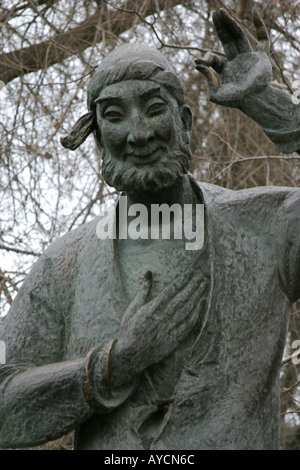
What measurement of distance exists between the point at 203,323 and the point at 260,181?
588 centimetres

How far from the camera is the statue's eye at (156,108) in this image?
4824 millimetres

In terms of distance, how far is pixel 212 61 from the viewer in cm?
477

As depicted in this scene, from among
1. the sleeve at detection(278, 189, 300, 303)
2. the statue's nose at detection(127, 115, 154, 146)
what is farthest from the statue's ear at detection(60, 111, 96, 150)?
the sleeve at detection(278, 189, 300, 303)

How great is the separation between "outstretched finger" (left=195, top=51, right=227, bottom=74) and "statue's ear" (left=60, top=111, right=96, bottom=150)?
0.51 meters

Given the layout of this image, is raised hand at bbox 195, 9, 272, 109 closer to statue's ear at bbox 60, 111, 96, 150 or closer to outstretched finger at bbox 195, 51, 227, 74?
outstretched finger at bbox 195, 51, 227, 74

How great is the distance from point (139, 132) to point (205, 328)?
77 centimetres

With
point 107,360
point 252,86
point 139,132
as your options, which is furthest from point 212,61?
point 107,360

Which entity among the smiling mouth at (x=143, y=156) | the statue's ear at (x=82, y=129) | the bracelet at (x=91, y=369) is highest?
the statue's ear at (x=82, y=129)

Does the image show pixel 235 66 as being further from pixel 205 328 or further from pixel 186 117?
pixel 205 328

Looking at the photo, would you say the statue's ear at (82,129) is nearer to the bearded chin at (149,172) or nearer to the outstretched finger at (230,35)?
the bearded chin at (149,172)

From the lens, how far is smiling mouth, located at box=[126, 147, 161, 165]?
15.7 feet

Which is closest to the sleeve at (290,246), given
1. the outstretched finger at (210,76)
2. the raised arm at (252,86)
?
the raised arm at (252,86)

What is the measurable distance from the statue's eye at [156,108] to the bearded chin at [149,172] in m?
0.15
